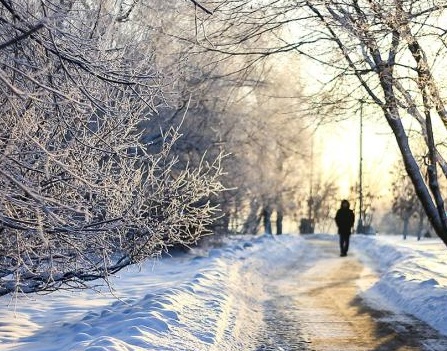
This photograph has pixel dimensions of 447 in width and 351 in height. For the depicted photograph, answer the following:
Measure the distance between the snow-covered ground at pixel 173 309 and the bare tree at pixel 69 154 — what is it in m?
0.67

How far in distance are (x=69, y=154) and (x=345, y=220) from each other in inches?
783

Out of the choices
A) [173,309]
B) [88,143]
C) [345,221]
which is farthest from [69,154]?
[345,221]

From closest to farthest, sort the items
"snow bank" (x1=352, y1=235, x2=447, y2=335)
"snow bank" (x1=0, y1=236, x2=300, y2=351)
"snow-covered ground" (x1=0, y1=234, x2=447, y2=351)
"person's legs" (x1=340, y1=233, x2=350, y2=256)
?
1. "snow bank" (x1=0, y1=236, x2=300, y2=351)
2. "snow-covered ground" (x1=0, y1=234, x2=447, y2=351)
3. "snow bank" (x1=352, y1=235, x2=447, y2=335)
4. "person's legs" (x1=340, y1=233, x2=350, y2=256)

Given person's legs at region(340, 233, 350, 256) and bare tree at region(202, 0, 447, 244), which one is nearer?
bare tree at region(202, 0, 447, 244)

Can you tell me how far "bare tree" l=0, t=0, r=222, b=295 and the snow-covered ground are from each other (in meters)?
0.67

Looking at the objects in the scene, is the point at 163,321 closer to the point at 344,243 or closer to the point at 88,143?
the point at 88,143

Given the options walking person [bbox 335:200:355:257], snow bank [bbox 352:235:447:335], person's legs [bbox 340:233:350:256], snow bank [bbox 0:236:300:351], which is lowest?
snow bank [bbox 0:236:300:351]

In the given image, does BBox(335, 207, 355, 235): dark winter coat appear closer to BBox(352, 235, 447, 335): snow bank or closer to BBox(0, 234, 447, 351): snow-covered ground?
BBox(352, 235, 447, 335): snow bank

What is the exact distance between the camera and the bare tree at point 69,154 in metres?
6.11

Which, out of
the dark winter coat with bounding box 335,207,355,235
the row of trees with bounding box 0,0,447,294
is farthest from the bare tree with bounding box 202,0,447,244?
the dark winter coat with bounding box 335,207,355,235

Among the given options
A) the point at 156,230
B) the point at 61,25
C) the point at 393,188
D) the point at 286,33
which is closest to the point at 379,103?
the point at 286,33

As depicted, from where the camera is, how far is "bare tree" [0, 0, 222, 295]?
6.11 m

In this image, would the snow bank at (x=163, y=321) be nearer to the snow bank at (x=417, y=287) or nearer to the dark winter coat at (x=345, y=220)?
the snow bank at (x=417, y=287)

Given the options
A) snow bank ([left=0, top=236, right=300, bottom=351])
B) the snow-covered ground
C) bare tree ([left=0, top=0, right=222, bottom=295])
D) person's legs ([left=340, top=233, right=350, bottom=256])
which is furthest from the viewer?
person's legs ([left=340, top=233, right=350, bottom=256])
